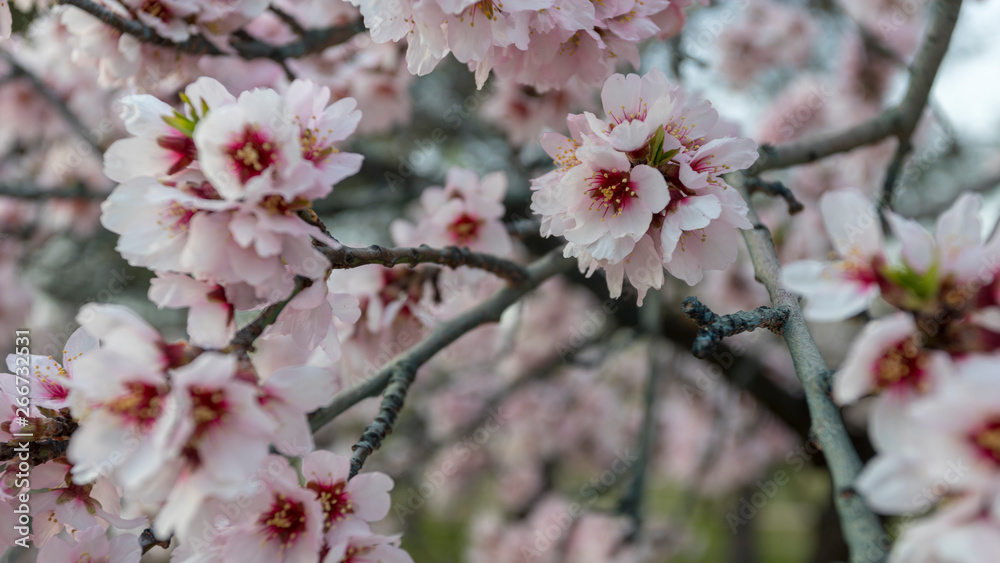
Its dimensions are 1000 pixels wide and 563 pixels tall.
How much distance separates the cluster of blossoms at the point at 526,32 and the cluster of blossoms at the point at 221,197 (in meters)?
0.30

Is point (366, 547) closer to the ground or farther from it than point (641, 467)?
farther from it

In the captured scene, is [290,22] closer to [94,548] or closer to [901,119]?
[94,548]

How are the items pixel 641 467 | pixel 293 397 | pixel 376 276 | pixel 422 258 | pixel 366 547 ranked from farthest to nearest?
1. pixel 641 467
2. pixel 376 276
3. pixel 422 258
4. pixel 366 547
5. pixel 293 397

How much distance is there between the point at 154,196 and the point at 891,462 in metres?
0.97

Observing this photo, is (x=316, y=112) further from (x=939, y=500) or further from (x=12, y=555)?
(x=12, y=555)

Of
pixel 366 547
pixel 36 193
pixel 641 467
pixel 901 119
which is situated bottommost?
pixel 641 467

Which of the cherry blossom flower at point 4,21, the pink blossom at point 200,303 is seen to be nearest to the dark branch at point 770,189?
the pink blossom at point 200,303

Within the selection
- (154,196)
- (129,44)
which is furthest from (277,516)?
(129,44)

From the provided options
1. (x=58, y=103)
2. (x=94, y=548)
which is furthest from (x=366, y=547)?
(x=58, y=103)

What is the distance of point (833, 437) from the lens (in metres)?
0.84

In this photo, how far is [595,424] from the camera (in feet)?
18.2

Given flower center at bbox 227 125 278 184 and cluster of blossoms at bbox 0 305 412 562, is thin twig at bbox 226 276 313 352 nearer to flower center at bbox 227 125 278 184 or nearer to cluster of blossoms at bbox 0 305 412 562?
cluster of blossoms at bbox 0 305 412 562

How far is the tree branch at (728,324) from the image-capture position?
1.00m

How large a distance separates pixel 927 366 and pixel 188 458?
0.91 meters
